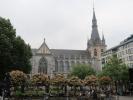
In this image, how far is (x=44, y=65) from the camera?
132 metres

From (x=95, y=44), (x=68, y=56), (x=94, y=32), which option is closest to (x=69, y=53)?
(x=68, y=56)

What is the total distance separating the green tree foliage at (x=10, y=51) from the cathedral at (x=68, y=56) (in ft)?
214

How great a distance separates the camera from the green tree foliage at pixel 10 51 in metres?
55.8

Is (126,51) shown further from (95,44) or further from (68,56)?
(68,56)

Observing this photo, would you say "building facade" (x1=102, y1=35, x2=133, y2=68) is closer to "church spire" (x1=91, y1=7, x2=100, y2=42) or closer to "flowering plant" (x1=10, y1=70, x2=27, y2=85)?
"church spire" (x1=91, y1=7, x2=100, y2=42)

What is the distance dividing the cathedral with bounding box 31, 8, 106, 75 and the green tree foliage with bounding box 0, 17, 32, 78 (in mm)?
65274

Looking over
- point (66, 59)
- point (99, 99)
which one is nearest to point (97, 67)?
point (66, 59)

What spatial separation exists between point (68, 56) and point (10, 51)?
8776cm

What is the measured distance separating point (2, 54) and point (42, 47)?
77686mm

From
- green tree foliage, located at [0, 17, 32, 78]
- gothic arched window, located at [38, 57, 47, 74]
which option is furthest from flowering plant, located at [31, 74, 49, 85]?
gothic arched window, located at [38, 57, 47, 74]

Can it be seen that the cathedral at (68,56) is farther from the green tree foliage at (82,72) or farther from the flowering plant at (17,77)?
the flowering plant at (17,77)

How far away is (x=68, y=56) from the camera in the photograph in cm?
14525

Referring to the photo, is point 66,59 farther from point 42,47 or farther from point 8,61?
point 8,61

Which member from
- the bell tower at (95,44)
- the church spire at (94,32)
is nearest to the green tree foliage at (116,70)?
the bell tower at (95,44)
